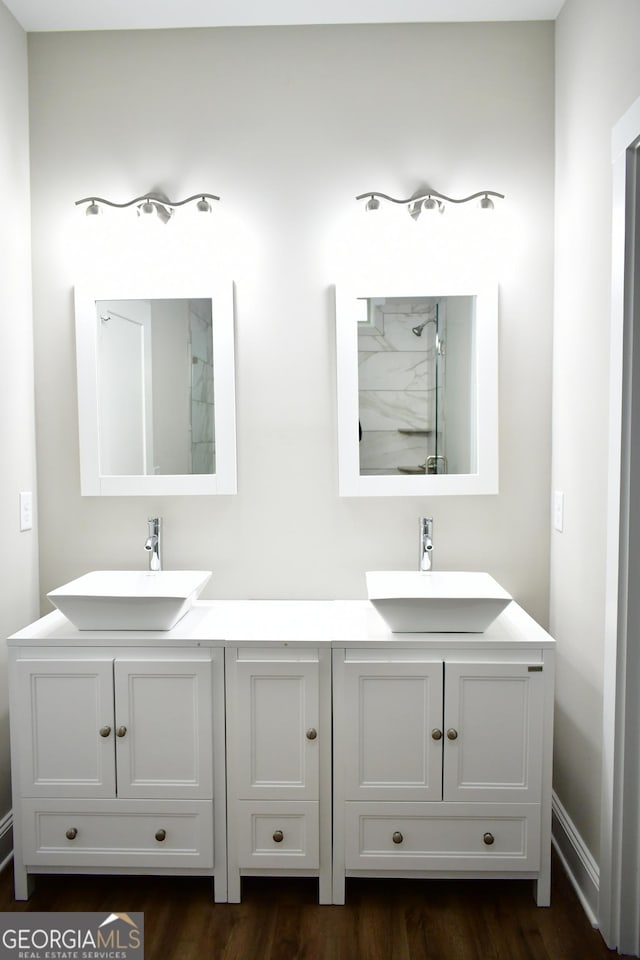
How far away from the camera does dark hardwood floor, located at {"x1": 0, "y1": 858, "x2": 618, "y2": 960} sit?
176 centimetres

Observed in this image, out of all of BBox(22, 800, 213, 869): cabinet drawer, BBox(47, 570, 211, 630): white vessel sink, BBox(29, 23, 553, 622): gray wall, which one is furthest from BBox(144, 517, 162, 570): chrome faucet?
BBox(22, 800, 213, 869): cabinet drawer

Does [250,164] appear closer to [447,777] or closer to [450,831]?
[447,777]

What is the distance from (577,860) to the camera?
200 cm

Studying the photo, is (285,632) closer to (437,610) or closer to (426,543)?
(437,610)

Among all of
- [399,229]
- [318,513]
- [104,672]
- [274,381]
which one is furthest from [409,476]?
[104,672]

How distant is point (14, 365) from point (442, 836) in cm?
200

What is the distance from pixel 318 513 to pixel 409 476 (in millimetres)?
347

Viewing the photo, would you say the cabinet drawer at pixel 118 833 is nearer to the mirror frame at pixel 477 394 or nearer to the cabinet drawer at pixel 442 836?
the cabinet drawer at pixel 442 836

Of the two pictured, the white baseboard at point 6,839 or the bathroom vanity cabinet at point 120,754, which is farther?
the white baseboard at point 6,839

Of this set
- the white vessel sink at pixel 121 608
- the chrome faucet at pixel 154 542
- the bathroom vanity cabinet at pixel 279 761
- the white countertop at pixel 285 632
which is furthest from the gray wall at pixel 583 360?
the chrome faucet at pixel 154 542

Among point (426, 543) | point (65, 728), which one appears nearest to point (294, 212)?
point (426, 543)

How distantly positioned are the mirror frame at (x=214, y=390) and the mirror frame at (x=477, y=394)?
0.38 metres

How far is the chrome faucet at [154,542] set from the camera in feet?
7.45

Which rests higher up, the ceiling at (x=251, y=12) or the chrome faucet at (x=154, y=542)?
the ceiling at (x=251, y=12)
